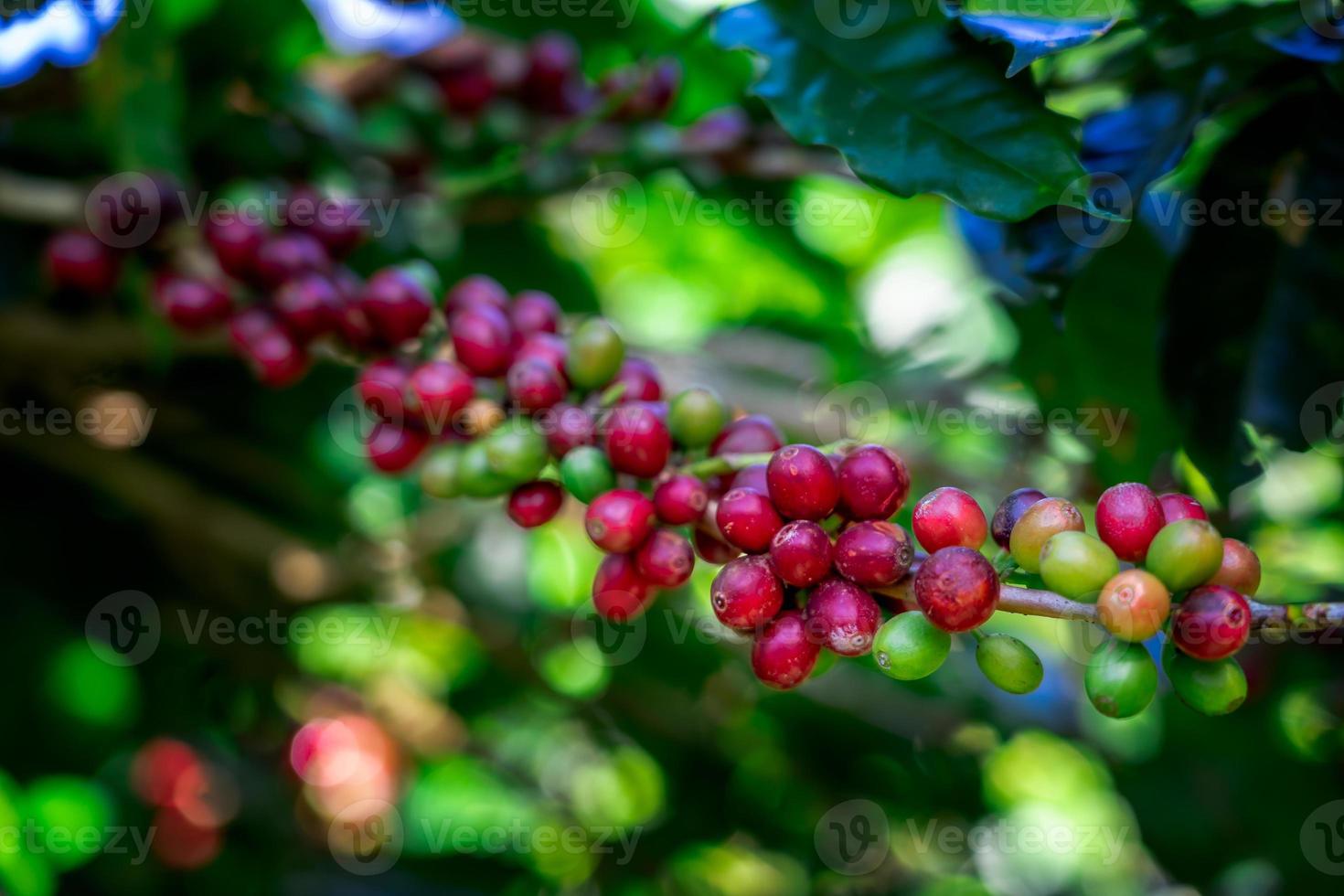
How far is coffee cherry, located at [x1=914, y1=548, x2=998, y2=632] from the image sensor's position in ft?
2.04

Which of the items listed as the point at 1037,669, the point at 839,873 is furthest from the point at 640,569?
the point at 839,873

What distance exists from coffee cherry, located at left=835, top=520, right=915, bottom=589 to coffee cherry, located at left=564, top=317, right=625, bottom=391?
0.33 m

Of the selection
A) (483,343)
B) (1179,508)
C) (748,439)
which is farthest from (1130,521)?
(483,343)

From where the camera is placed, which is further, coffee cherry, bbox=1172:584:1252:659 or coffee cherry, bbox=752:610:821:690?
coffee cherry, bbox=752:610:821:690

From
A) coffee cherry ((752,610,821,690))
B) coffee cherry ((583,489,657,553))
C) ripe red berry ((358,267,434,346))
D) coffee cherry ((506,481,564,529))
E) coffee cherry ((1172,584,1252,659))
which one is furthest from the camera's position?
ripe red berry ((358,267,434,346))

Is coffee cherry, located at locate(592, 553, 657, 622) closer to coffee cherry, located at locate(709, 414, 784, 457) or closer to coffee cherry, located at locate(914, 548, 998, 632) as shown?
coffee cherry, located at locate(709, 414, 784, 457)

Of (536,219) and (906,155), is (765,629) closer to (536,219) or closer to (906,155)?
(906,155)

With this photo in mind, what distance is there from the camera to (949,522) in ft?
2.26

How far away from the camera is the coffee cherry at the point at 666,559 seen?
Result: 0.82 m

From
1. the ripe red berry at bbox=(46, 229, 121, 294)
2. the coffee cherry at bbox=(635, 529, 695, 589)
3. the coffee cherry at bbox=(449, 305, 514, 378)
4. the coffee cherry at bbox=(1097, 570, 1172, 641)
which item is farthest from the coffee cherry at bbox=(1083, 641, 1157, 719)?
the ripe red berry at bbox=(46, 229, 121, 294)

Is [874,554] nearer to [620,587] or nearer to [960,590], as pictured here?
[960,590]

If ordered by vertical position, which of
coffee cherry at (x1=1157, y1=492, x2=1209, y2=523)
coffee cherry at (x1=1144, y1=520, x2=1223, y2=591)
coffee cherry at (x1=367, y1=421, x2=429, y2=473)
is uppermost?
coffee cherry at (x1=367, y1=421, x2=429, y2=473)

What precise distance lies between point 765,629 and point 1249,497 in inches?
49.0

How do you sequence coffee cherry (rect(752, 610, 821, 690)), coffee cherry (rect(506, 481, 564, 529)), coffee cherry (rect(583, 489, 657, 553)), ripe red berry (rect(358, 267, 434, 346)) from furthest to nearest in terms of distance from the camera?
ripe red berry (rect(358, 267, 434, 346)) < coffee cherry (rect(506, 481, 564, 529)) < coffee cherry (rect(583, 489, 657, 553)) < coffee cherry (rect(752, 610, 821, 690))
